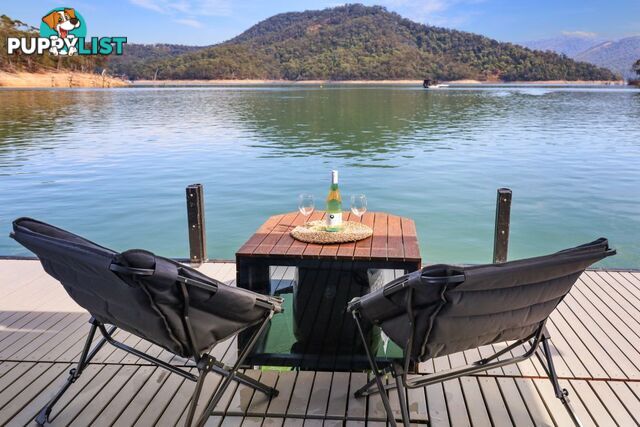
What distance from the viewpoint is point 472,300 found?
1524 mm

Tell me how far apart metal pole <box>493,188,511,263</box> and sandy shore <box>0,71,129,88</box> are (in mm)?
63353

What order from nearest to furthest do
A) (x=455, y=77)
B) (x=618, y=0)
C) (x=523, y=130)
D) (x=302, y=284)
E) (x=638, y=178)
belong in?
(x=302, y=284)
(x=638, y=178)
(x=523, y=130)
(x=455, y=77)
(x=618, y=0)

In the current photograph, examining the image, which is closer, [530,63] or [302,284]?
[302,284]

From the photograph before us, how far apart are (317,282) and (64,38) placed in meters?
82.3

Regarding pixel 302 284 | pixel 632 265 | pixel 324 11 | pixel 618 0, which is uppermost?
pixel 618 0

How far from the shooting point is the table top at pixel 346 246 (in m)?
2.14

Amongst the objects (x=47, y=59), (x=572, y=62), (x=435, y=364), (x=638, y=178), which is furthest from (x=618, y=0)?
(x=435, y=364)

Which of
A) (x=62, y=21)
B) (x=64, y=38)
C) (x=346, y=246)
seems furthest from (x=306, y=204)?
(x=64, y=38)

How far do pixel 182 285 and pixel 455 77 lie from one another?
296ft

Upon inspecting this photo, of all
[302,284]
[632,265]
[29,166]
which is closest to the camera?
[302,284]

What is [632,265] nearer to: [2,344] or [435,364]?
[435,364]

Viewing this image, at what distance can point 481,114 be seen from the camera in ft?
81.4

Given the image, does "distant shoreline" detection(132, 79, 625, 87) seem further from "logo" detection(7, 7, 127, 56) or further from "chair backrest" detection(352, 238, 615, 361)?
"chair backrest" detection(352, 238, 615, 361)

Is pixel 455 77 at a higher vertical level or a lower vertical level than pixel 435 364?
higher
